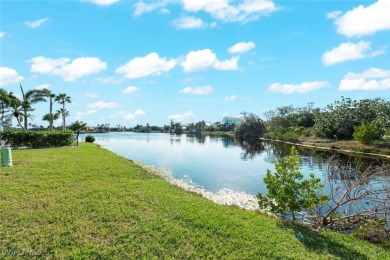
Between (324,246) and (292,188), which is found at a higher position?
(292,188)

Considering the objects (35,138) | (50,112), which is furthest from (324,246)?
(50,112)

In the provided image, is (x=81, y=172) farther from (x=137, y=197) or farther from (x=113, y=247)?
(x=113, y=247)

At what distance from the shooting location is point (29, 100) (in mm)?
35719

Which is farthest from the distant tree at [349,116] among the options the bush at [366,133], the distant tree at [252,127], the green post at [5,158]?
the green post at [5,158]

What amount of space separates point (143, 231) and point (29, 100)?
37748 millimetres

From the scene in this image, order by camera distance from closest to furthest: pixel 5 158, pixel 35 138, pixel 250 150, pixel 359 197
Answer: pixel 359 197 → pixel 5 158 → pixel 35 138 → pixel 250 150

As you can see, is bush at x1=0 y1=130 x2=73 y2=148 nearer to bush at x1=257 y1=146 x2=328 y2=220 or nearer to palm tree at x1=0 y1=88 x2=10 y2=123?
palm tree at x1=0 y1=88 x2=10 y2=123

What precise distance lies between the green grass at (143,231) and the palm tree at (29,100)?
103ft

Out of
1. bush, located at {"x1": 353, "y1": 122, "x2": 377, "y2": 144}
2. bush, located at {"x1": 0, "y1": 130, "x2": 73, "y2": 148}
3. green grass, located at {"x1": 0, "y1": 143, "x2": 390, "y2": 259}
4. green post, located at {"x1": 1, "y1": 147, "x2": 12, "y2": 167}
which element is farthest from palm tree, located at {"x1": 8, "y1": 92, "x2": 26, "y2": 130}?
bush, located at {"x1": 353, "y1": 122, "x2": 377, "y2": 144}

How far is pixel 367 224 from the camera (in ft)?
22.2

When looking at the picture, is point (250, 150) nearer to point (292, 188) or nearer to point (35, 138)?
point (35, 138)

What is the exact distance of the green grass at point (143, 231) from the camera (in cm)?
496

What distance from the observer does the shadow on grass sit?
5297mm

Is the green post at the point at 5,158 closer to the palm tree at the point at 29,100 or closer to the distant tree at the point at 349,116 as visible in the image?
the palm tree at the point at 29,100
